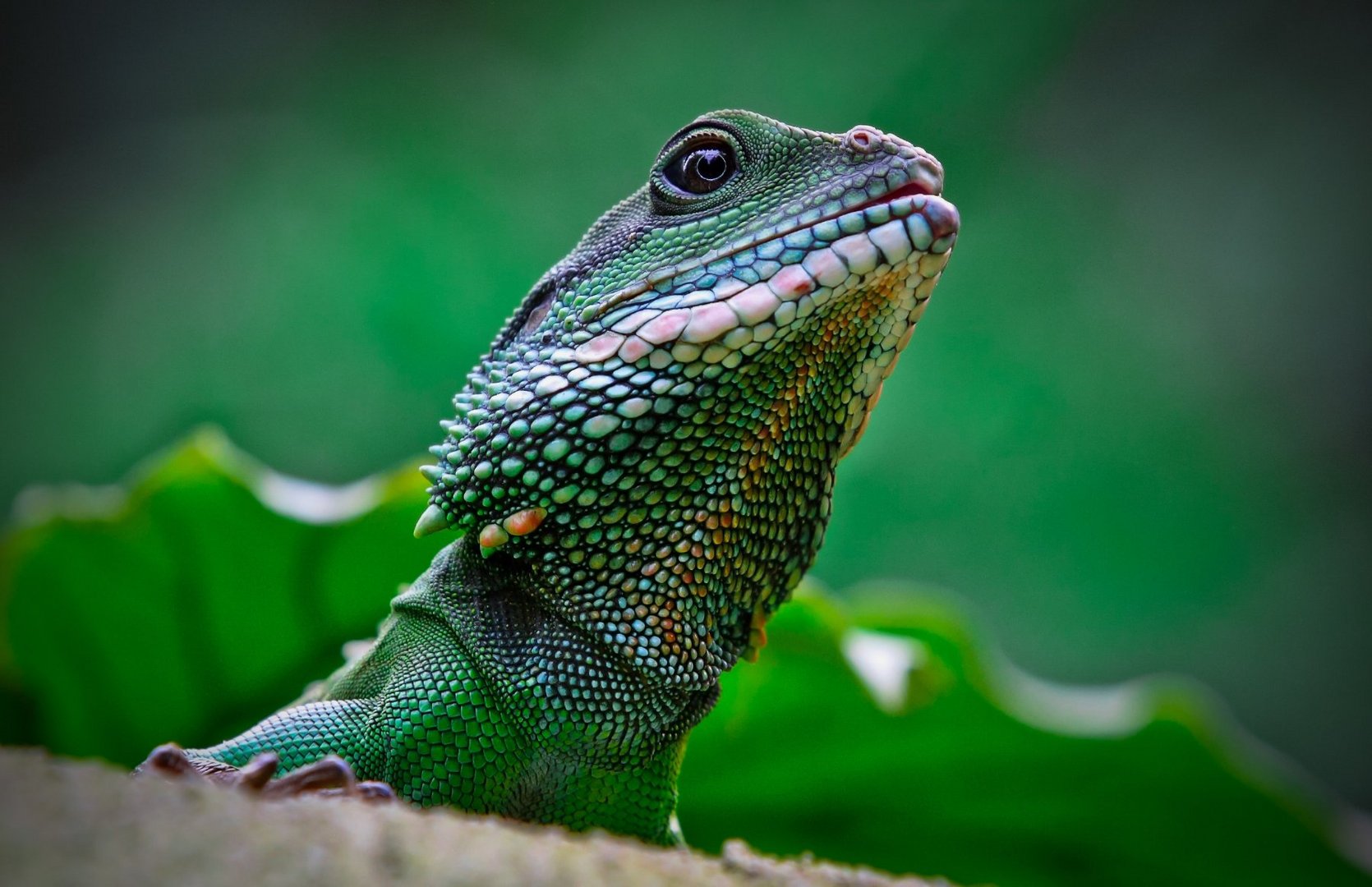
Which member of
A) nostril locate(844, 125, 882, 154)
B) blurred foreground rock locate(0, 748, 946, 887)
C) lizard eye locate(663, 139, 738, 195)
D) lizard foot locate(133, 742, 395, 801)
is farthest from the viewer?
lizard eye locate(663, 139, 738, 195)

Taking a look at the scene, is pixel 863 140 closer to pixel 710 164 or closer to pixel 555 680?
pixel 710 164

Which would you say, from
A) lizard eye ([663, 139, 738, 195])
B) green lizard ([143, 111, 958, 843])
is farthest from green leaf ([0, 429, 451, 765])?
lizard eye ([663, 139, 738, 195])

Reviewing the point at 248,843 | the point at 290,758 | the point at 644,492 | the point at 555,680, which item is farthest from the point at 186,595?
the point at 248,843

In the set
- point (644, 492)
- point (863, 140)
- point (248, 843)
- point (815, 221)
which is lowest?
point (248, 843)

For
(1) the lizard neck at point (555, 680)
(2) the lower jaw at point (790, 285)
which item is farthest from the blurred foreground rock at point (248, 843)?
(2) the lower jaw at point (790, 285)

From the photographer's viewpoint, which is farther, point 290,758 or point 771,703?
point 771,703

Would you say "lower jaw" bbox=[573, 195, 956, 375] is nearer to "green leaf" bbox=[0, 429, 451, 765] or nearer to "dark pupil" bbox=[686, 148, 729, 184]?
"dark pupil" bbox=[686, 148, 729, 184]
